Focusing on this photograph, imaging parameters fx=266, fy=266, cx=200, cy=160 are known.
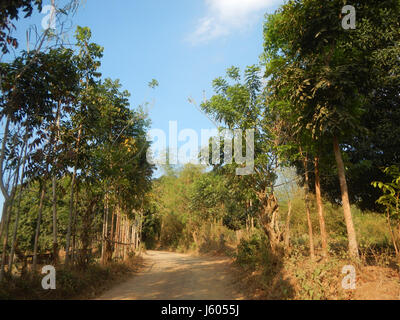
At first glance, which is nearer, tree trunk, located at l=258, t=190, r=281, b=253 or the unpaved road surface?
the unpaved road surface

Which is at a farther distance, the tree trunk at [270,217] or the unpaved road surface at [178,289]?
the tree trunk at [270,217]

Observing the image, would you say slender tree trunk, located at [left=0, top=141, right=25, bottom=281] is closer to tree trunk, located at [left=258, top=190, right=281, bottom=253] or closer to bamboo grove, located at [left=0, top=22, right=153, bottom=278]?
bamboo grove, located at [left=0, top=22, right=153, bottom=278]

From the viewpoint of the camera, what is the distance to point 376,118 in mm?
11430

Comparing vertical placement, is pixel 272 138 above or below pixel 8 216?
above

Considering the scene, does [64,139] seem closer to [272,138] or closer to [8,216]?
[8,216]

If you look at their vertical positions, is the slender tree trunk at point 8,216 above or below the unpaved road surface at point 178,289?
above

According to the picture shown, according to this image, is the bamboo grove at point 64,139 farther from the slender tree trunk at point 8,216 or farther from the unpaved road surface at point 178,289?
the unpaved road surface at point 178,289

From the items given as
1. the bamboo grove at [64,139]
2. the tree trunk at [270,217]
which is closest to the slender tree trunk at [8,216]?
the bamboo grove at [64,139]

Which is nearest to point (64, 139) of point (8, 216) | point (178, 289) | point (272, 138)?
point (8, 216)

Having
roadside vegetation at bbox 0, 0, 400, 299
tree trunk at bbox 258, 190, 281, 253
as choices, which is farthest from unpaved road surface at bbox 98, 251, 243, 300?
tree trunk at bbox 258, 190, 281, 253

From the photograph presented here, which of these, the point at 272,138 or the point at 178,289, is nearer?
the point at 178,289
